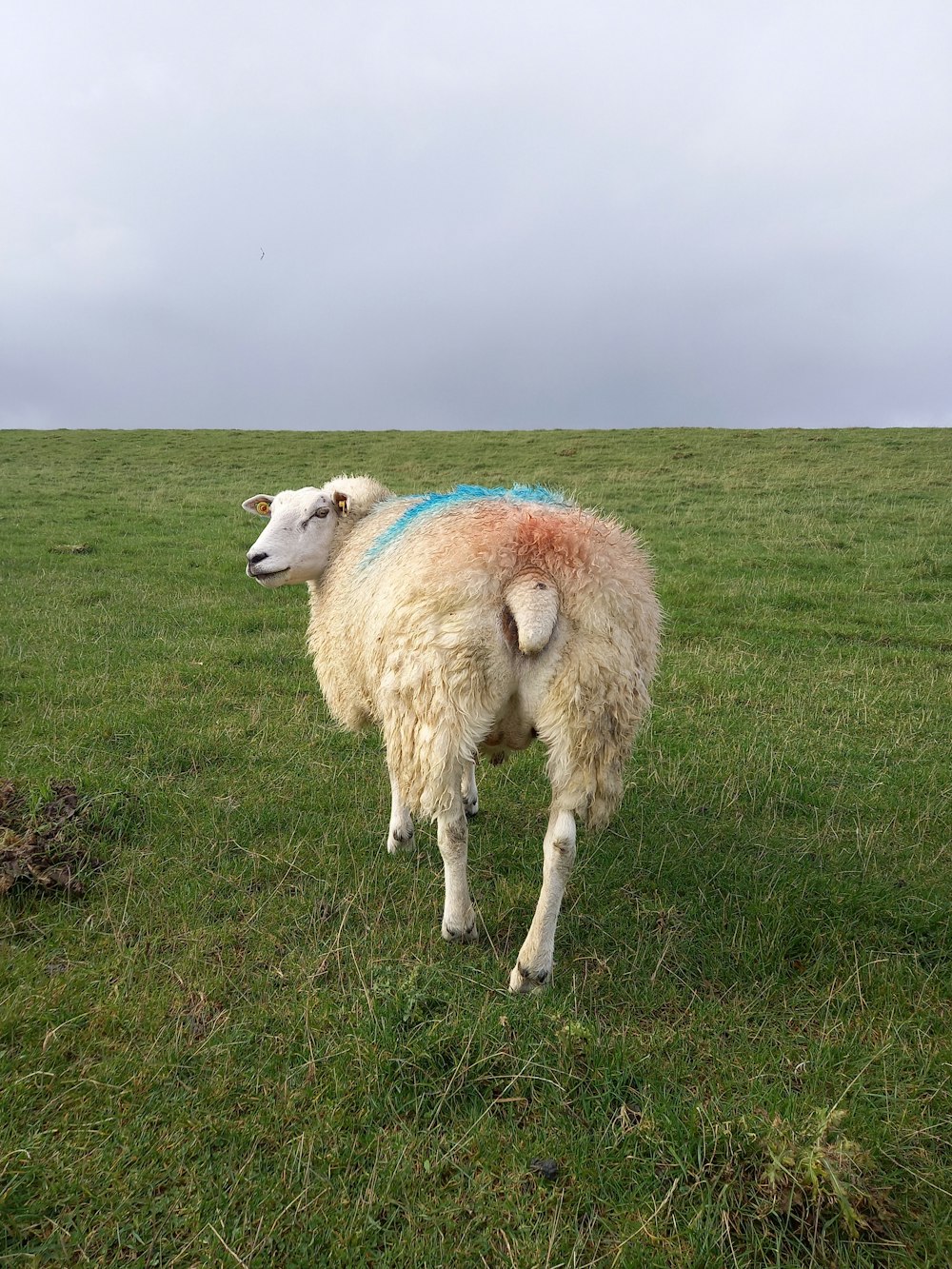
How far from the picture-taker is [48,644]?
7770 mm

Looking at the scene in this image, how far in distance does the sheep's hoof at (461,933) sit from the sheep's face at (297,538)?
2.48m

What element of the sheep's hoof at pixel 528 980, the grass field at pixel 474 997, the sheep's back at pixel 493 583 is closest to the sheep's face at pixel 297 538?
the sheep's back at pixel 493 583

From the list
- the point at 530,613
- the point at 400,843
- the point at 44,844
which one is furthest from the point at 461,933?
the point at 44,844

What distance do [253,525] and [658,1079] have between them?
14.3 meters

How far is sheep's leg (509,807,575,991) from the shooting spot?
122 inches

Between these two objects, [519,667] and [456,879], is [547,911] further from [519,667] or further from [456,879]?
[519,667]

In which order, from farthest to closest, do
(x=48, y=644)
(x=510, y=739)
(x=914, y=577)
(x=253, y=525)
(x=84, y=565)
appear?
(x=253, y=525) < (x=84, y=565) < (x=914, y=577) < (x=48, y=644) < (x=510, y=739)

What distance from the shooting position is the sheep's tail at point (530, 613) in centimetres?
298

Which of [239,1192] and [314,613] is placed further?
[314,613]

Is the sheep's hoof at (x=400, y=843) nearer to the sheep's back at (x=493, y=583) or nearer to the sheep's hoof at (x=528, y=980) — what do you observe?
the sheep's back at (x=493, y=583)

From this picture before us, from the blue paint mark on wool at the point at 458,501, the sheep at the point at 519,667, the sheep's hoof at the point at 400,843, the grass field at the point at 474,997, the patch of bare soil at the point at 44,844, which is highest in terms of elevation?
the blue paint mark on wool at the point at 458,501

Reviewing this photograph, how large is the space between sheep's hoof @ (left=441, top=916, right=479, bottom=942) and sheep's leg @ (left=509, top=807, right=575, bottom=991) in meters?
0.37

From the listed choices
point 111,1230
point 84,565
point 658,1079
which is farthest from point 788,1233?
point 84,565

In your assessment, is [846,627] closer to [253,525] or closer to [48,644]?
[48,644]
